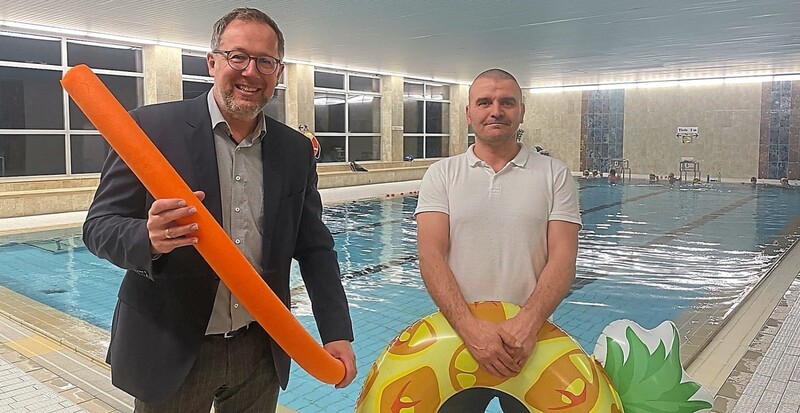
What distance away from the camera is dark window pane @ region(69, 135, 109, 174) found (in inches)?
450

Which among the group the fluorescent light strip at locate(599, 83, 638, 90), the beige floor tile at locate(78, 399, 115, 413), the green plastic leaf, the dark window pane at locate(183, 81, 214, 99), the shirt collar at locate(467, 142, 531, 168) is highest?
the fluorescent light strip at locate(599, 83, 638, 90)

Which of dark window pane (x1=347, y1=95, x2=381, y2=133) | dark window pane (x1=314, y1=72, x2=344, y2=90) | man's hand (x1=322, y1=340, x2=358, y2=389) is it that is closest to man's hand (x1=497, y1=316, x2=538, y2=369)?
man's hand (x1=322, y1=340, x2=358, y2=389)

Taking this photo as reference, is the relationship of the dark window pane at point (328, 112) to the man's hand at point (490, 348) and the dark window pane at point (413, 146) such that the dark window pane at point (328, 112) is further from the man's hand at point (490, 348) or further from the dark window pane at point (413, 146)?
the man's hand at point (490, 348)

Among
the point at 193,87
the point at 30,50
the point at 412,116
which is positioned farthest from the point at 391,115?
the point at 30,50

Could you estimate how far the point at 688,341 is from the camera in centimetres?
405

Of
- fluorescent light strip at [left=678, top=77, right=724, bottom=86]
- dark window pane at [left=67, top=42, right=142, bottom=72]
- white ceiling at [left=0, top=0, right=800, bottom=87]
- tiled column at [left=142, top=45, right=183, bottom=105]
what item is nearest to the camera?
white ceiling at [left=0, top=0, right=800, bottom=87]

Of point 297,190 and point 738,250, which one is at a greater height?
point 297,190

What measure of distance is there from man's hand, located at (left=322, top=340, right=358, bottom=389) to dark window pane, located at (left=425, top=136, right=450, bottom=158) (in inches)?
708

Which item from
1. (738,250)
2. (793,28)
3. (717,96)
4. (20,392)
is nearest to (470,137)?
(717,96)

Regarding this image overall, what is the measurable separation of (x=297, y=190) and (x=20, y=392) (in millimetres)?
2227

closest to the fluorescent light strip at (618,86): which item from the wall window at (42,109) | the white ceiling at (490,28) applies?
the white ceiling at (490,28)

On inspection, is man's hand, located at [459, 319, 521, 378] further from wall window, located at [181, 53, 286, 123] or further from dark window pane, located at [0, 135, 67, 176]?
wall window, located at [181, 53, 286, 123]

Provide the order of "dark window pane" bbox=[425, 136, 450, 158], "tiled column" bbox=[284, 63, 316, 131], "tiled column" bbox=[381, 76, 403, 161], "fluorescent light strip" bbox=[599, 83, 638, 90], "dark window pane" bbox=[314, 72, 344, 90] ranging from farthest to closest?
"dark window pane" bbox=[425, 136, 450, 158]
"fluorescent light strip" bbox=[599, 83, 638, 90]
"tiled column" bbox=[381, 76, 403, 161]
"dark window pane" bbox=[314, 72, 344, 90]
"tiled column" bbox=[284, 63, 316, 131]

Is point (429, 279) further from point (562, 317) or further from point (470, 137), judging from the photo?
point (470, 137)
